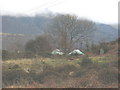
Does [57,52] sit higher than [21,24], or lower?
lower

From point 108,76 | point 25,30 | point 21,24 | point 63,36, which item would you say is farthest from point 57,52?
point 108,76

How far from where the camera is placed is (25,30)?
10242 millimetres

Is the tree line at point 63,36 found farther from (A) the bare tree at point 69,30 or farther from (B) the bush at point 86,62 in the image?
(B) the bush at point 86,62

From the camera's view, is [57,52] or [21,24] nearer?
[21,24]

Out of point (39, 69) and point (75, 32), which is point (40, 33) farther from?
Result: point (39, 69)

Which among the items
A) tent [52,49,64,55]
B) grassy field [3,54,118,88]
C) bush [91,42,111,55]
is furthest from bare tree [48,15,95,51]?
grassy field [3,54,118,88]

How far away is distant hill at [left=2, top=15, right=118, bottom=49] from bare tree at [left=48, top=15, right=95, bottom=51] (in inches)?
18.6

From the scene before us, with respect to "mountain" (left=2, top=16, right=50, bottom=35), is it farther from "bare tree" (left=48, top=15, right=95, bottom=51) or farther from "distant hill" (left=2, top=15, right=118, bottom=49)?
"bare tree" (left=48, top=15, right=95, bottom=51)

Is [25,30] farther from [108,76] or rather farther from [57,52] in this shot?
[108,76]

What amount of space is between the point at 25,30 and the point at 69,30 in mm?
2156

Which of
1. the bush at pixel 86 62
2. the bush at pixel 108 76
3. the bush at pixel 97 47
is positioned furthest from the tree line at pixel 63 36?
the bush at pixel 108 76

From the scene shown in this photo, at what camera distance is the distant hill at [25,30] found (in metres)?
9.32

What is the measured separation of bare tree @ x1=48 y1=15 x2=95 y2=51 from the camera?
35.0 ft

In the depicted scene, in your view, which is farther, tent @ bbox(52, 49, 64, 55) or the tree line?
tent @ bbox(52, 49, 64, 55)
